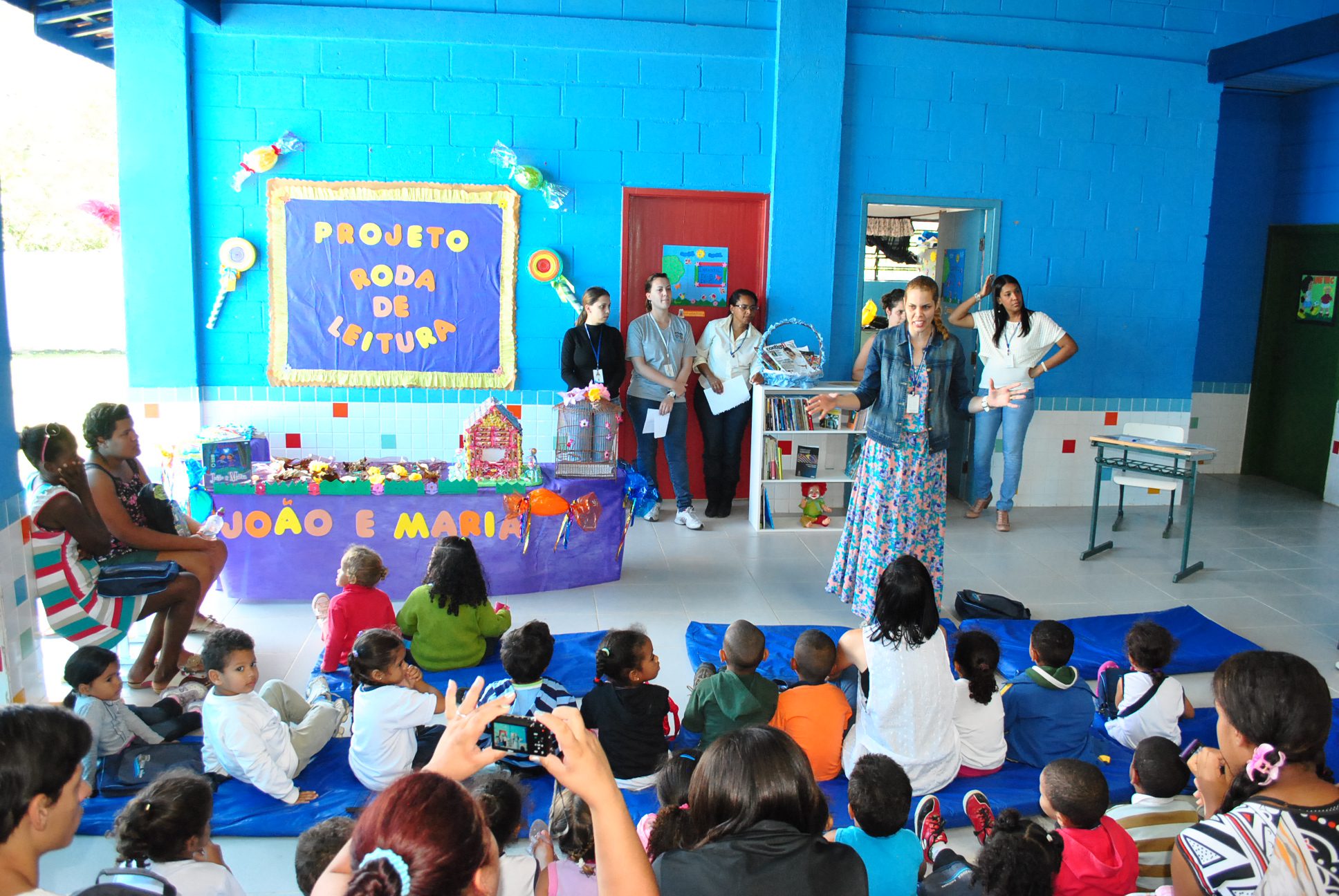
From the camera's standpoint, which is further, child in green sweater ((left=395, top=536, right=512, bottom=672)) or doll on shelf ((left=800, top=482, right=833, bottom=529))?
doll on shelf ((left=800, top=482, right=833, bottom=529))

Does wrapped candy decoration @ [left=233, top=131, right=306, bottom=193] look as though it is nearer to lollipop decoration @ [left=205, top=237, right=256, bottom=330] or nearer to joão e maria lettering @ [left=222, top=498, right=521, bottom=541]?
lollipop decoration @ [left=205, top=237, right=256, bottom=330]

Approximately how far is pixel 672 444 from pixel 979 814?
14.2 feet

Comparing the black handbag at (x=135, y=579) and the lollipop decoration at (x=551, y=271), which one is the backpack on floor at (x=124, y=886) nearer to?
the black handbag at (x=135, y=579)

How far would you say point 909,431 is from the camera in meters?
4.73

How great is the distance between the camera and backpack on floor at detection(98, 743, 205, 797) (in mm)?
3336

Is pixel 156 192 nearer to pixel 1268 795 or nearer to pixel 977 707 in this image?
pixel 977 707

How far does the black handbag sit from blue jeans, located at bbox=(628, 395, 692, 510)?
11.6 feet

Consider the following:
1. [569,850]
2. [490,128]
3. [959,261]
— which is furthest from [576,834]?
[959,261]

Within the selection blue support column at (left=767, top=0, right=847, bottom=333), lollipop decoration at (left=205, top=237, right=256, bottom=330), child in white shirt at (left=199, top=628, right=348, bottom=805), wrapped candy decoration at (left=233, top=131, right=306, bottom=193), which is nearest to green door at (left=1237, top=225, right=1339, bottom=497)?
blue support column at (left=767, top=0, right=847, bottom=333)

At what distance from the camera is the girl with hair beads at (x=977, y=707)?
3432mm

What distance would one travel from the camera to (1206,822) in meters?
2.04

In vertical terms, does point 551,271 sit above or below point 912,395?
above

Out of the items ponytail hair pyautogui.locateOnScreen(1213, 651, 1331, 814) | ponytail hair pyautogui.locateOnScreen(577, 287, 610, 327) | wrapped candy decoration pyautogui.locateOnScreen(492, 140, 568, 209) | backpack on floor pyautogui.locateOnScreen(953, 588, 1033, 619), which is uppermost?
wrapped candy decoration pyautogui.locateOnScreen(492, 140, 568, 209)

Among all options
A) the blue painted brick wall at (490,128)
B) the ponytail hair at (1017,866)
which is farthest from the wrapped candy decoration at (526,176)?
the ponytail hair at (1017,866)
